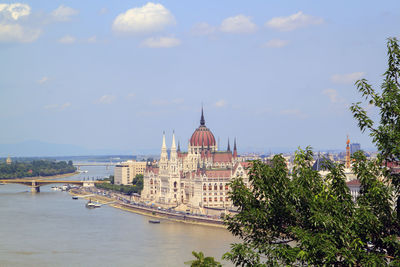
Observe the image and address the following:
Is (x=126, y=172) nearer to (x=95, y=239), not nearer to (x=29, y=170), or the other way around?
(x=29, y=170)

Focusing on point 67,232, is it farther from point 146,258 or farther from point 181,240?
point 146,258

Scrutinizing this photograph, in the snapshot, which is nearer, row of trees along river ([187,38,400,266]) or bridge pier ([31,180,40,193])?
row of trees along river ([187,38,400,266])

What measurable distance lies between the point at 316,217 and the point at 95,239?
135ft

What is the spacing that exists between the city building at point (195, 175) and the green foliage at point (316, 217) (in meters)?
58.6

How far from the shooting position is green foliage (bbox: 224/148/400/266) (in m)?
13.3

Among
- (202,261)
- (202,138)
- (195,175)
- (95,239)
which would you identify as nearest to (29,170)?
(202,138)

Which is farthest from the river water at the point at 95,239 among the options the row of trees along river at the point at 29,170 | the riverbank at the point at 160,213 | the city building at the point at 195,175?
the row of trees along river at the point at 29,170

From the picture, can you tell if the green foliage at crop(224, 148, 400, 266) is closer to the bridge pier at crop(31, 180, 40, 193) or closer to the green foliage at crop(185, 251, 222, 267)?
the green foliage at crop(185, 251, 222, 267)

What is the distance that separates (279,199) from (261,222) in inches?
28.1

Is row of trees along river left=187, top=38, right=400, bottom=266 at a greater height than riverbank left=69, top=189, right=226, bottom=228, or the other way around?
row of trees along river left=187, top=38, right=400, bottom=266

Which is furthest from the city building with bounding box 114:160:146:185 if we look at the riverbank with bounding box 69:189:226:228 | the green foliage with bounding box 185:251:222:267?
the green foliage with bounding box 185:251:222:267

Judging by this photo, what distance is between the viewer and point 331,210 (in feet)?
46.0

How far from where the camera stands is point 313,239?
1320 cm

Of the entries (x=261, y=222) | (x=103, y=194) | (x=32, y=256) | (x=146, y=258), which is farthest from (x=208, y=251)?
(x=103, y=194)
